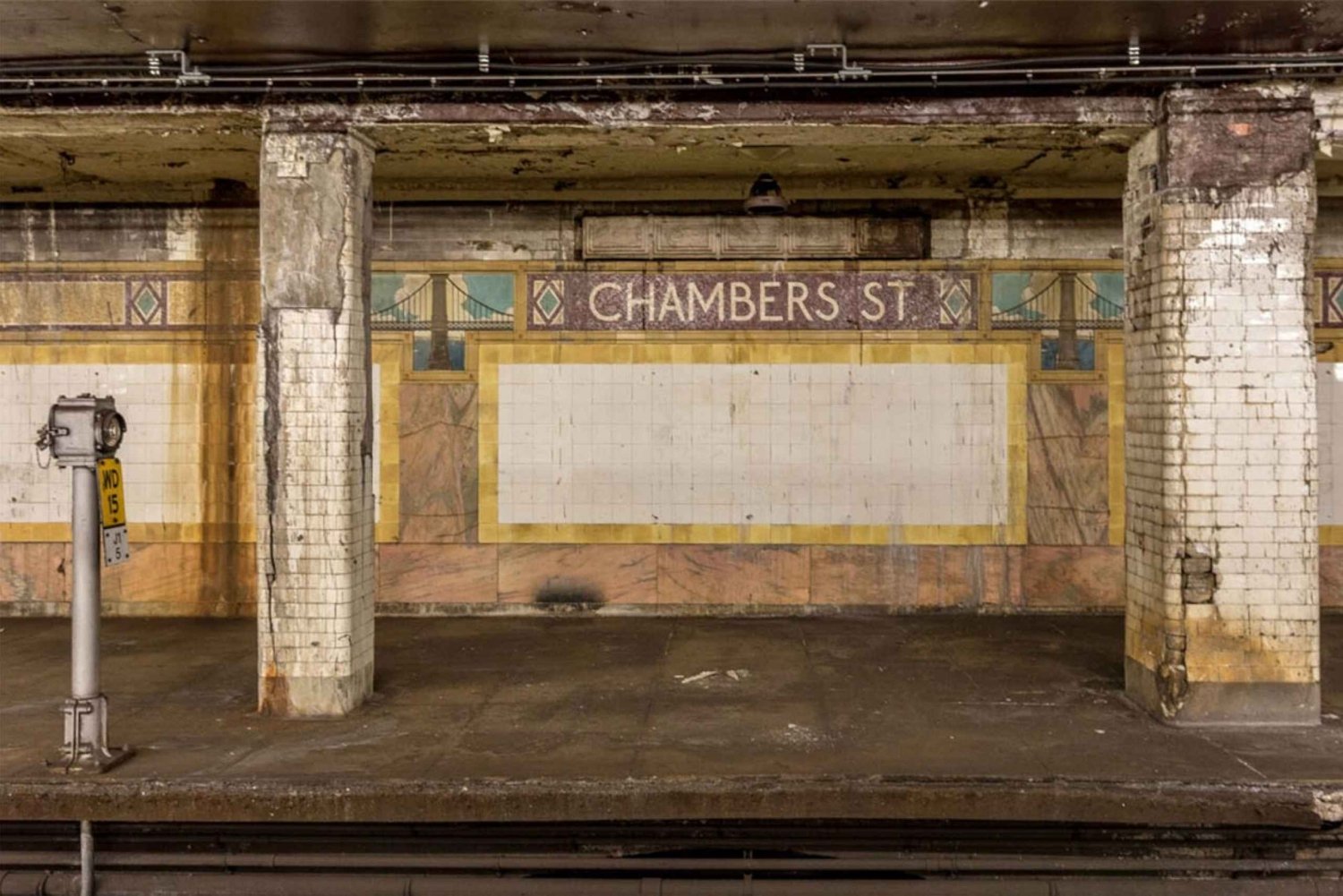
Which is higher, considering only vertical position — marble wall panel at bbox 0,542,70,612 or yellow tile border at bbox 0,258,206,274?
yellow tile border at bbox 0,258,206,274

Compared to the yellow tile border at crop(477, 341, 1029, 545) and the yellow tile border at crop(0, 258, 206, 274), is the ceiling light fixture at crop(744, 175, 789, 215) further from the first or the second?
the yellow tile border at crop(0, 258, 206, 274)

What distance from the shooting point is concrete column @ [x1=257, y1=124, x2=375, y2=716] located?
18.3ft

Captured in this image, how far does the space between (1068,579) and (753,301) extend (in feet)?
11.8

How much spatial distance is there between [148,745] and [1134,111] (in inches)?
259

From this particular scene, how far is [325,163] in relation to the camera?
223 inches

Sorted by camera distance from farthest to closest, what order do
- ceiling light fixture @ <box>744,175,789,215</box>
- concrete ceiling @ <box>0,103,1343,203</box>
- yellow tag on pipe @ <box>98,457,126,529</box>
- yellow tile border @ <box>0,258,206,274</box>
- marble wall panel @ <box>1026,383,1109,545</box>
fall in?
yellow tile border @ <box>0,258,206,274</box> < marble wall panel @ <box>1026,383,1109,545</box> < ceiling light fixture @ <box>744,175,789,215</box> < concrete ceiling @ <box>0,103,1343,203</box> < yellow tag on pipe @ <box>98,457,126,529</box>

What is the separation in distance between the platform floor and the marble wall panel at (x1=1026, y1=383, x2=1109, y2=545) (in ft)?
3.30

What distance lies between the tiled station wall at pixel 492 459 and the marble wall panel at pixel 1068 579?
0.05m

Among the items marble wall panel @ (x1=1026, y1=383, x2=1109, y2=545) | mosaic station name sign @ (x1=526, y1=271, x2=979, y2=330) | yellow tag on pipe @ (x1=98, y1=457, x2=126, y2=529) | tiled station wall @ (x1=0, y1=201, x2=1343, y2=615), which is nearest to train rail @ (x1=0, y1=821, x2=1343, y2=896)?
yellow tag on pipe @ (x1=98, y1=457, x2=126, y2=529)

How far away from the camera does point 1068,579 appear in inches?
317

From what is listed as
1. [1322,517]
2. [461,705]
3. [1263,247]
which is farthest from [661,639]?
[1322,517]

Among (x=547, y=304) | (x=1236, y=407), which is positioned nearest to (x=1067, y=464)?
(x=1236, y=407)

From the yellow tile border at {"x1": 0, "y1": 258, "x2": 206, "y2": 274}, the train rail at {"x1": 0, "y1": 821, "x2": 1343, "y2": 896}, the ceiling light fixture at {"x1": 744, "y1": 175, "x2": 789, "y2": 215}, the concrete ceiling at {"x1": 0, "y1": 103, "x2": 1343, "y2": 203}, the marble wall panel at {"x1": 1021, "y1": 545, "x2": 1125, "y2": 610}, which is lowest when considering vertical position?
the train rail at {"x1": 0, "y1": 821, "x2": 1343, "y2": 896}

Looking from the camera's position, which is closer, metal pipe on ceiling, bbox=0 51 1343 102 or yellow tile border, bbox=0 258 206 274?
metal pipe on ceiling, bbox=0 51 1343 102
